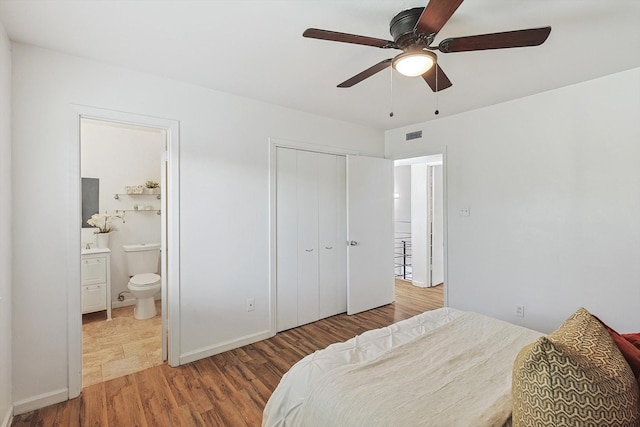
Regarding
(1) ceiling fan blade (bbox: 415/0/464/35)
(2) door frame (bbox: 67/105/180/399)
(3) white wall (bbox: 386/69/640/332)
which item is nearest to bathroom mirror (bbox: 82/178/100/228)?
(2) door frame (bbox: 67/105/180/399)

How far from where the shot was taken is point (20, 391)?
201cm

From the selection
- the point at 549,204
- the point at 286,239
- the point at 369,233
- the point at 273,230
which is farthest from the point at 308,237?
the point at 549,204

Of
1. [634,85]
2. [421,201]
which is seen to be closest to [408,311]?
[421,201]

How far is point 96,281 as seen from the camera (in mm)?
3621

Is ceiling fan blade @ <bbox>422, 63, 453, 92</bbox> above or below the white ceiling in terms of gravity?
below

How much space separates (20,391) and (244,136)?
99.0 inches

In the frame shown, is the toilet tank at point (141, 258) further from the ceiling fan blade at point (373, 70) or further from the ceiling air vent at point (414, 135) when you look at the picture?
the ceiling air vent at point (414, 135)

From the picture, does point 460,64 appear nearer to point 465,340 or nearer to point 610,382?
point 465,340

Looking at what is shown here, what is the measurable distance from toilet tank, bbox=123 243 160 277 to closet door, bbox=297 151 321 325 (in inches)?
85.5

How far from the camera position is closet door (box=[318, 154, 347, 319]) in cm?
366

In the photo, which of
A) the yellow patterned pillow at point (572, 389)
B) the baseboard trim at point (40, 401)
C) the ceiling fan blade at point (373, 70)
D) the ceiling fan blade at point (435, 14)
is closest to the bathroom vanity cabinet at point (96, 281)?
the baseboard trim at point (40, 401)

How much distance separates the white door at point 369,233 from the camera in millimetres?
3783

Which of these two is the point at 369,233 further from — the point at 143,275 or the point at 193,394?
the point at 143,275

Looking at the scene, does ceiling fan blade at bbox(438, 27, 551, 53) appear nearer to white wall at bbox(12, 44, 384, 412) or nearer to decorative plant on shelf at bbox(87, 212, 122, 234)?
white wall at bbox(12, 44, 384, 412)
